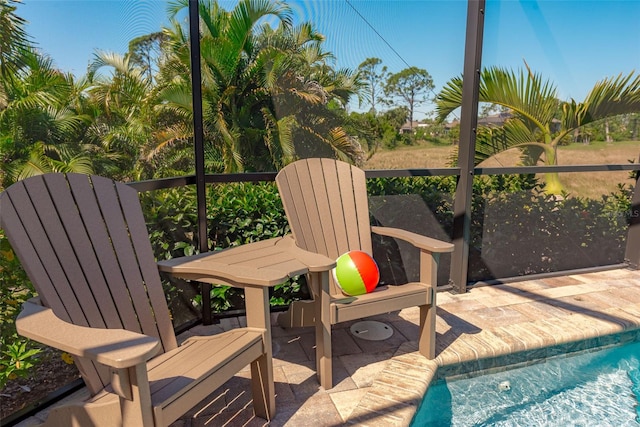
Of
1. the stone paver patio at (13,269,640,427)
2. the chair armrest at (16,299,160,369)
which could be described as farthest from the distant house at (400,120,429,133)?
the chair armrest at (16,299,160,369)

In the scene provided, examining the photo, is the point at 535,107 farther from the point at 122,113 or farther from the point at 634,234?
the point at 122,113

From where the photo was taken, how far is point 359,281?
93.3 inches

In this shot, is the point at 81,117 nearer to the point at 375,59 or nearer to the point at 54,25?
the point at 54,25

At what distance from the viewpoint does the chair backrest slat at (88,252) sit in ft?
5.18

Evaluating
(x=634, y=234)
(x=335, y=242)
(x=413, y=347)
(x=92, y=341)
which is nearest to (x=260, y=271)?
(x=92, y=341)

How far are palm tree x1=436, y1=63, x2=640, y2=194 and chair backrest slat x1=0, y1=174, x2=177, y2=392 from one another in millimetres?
2419

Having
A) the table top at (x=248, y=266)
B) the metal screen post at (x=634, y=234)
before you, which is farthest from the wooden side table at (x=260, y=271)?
the metal screen post at (x=634, y=234)

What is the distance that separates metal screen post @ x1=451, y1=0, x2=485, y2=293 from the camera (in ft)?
10.2

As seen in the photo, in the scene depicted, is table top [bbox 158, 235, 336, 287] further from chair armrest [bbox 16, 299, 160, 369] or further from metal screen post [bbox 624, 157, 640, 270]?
metal screen post [bbox 624, 157, 640, 270]

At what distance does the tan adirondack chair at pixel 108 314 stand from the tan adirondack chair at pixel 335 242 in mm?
424

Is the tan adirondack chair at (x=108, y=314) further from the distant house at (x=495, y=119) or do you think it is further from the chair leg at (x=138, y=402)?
the distant house at (x=495, y=119)

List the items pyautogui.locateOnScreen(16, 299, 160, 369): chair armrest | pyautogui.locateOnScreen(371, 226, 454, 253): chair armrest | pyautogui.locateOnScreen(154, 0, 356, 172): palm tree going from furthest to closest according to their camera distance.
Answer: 1. pyautogui.locateOnScreen(154, 0, 356, 172): palm tree
2. pyautogui.locateOnScreen(371, 226, 454, 253): chair armrest
3. pyautogui.locateOnScreen(16, 299, 160, 369): chair armrest

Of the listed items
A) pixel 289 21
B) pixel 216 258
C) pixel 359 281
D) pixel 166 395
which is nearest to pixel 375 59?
pixel 289 21

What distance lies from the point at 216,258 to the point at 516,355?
6.05 feet
